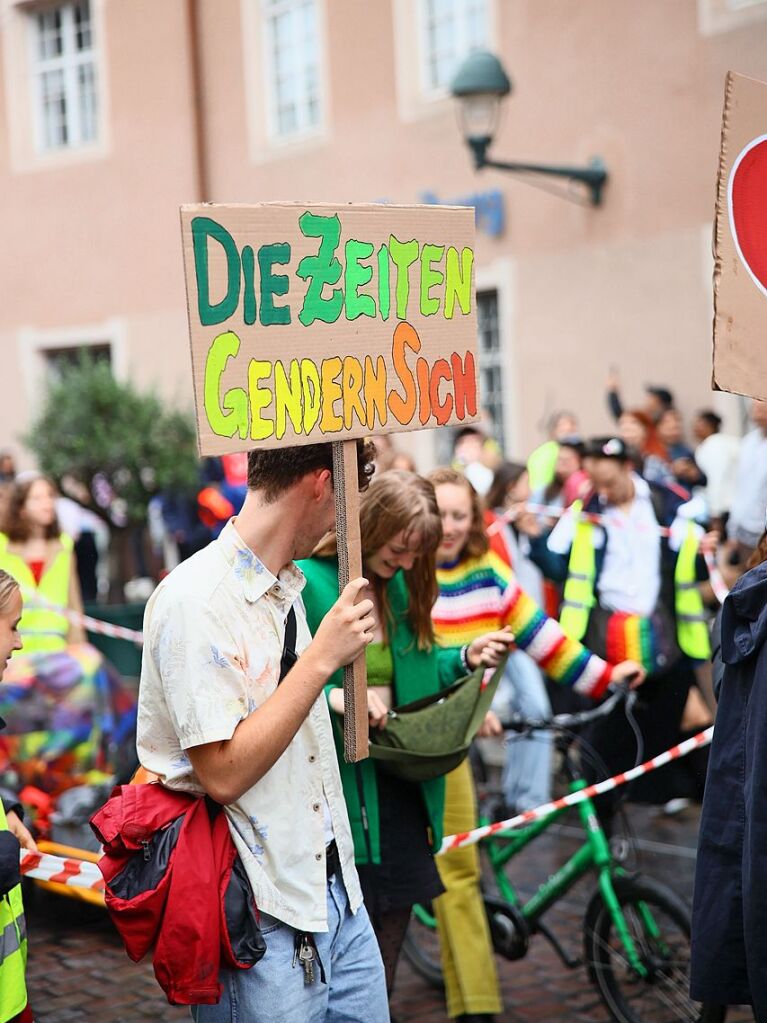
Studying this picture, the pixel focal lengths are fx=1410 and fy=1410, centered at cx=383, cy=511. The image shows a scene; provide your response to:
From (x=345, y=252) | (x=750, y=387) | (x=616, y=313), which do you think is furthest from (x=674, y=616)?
(x=616, y=313)

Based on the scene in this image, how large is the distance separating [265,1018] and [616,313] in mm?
10465

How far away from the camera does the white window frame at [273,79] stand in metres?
15.5

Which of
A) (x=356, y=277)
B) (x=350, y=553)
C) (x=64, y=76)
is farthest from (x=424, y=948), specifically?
(x=64, y=76)

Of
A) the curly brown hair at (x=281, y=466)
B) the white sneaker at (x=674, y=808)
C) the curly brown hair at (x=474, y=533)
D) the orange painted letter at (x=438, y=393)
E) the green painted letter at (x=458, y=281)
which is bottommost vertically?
the white sneaker at (x=674, y=808)

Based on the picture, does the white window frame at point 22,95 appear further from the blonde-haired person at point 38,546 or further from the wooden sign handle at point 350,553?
the wooden sign handle at point 350,553

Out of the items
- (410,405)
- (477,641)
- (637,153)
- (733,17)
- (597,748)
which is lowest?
(597,748)

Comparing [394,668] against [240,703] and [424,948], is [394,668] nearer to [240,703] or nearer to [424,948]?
[240,703]

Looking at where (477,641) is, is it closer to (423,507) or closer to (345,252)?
(423,507)

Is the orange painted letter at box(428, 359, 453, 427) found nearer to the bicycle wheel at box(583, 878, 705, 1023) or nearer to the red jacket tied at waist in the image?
the red jacket tied at waist

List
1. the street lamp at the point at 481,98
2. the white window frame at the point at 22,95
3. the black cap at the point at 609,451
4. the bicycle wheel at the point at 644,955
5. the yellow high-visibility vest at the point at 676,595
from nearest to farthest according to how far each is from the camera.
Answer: the bicycle wheel at the point at 644,955
the yellow high-visibility vest at the point at 676,595
the black cap at the point at 609,451
the street lamp at the point at 481,98
the white window frame at the point at 22,95

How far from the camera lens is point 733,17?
36.8 ft

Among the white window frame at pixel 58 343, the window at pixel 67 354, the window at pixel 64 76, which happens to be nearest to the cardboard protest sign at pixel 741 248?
the white window frame at pixel 58 343

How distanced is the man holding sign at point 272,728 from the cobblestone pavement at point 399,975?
213 cm

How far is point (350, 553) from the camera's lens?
9.02 ft
